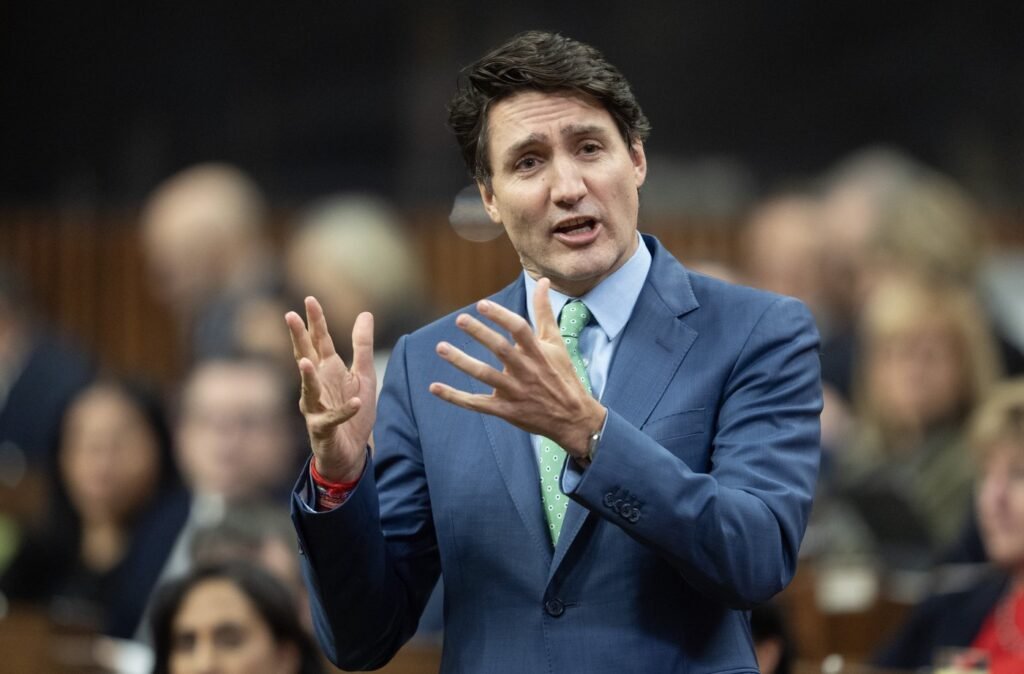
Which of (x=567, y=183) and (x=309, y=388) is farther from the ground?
(x=567, y=183)

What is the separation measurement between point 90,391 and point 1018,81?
14.1ft

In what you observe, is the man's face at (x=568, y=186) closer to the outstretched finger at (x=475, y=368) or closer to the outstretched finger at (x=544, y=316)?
the outstretched finger at (x=544, y=316)

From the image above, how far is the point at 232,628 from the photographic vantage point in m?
3.54

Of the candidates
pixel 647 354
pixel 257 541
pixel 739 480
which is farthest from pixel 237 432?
pixel 739 480

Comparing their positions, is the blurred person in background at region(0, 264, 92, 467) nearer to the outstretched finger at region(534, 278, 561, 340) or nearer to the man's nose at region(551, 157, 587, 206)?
the man's nose at region(551, 157, 587, 206)

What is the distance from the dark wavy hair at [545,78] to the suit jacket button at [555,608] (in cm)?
59

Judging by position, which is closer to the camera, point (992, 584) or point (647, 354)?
point (647, 354)

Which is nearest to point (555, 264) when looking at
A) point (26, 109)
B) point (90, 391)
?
point (90, 391)

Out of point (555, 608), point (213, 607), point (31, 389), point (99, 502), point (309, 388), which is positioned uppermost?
point (309, 388)

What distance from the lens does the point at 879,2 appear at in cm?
802

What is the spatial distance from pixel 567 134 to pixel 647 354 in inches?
11.7

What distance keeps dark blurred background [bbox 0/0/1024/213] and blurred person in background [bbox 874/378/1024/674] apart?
3760 millimetres

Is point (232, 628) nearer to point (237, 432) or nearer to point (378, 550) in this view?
point (378, 550)

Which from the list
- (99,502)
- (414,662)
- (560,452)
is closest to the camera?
(560,452)
